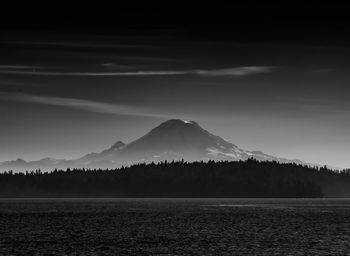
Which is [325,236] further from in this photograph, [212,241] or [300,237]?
[212,241]

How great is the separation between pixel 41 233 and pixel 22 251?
33522mm

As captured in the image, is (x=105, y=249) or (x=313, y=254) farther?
(x=105, y=249)

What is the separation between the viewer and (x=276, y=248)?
3725 inches

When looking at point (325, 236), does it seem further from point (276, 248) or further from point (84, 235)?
point (84, 235)

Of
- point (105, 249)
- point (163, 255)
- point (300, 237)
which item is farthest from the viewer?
point (300, 237)

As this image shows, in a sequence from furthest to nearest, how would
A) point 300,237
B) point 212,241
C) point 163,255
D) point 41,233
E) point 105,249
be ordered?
point 41,233, point 300,237, point 212,241, point 105,249, point 163,255

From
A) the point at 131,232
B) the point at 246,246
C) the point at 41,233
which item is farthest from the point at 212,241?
the point at 41,233

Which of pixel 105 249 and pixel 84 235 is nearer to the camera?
pixel 105 249

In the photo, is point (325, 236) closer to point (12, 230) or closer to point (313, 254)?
point (313, 254)

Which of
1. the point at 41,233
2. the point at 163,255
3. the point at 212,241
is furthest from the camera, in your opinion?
the point at 41,233

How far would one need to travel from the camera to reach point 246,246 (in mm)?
97688

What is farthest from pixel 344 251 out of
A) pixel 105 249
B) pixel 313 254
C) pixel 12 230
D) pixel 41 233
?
pixel 12 230

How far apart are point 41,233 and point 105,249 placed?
32.2m

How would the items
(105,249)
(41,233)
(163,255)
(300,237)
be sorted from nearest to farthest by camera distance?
(163,255) < (105,249) < (300,237) < (41,233)
